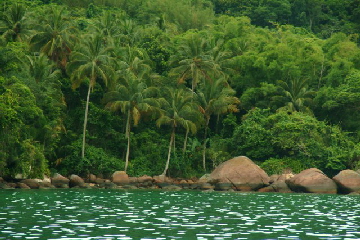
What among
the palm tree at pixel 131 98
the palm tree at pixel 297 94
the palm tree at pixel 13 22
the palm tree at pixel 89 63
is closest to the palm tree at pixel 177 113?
the palm tree at pixel 131 98

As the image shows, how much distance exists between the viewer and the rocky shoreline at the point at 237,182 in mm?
47906

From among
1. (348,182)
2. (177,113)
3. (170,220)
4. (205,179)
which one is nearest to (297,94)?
(177,113)

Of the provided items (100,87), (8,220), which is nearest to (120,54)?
(100,87)

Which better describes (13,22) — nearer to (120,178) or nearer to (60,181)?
(60,181)

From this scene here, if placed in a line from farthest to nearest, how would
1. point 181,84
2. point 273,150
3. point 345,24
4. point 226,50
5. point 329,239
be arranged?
point 345,24 < point 226,50 < point 181,84 < point 273,150 < point 329,239

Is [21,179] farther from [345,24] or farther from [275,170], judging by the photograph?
[345,24]

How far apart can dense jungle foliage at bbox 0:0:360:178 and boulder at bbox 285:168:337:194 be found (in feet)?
21.3

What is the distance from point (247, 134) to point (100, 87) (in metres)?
14.3

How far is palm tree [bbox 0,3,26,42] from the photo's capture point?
55.9 metres

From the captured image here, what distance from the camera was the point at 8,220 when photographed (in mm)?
22312

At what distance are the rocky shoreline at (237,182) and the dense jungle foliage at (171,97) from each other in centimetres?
160

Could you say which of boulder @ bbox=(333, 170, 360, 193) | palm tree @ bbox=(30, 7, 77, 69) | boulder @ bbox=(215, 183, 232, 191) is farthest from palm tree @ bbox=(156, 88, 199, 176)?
boulder @ bbox=(333, 170, 360, 193)

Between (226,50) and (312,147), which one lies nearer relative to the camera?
(312,147)

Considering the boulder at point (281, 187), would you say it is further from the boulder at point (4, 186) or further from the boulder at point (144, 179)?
the boulder at point (4, 186)
